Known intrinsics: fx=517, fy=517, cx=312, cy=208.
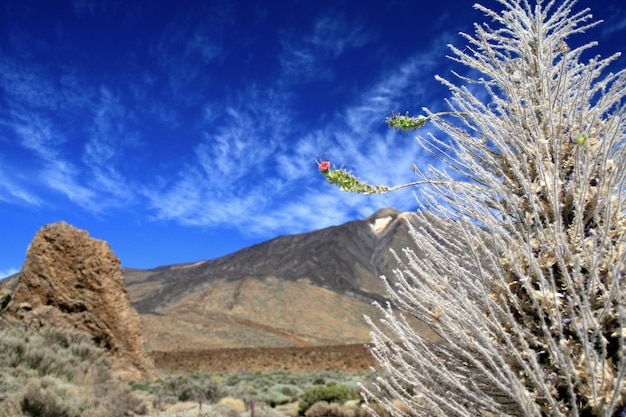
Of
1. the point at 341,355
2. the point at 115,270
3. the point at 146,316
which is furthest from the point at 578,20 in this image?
the point at 146,316

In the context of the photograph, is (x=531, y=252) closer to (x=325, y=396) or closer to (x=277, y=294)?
(x=325, y=396)

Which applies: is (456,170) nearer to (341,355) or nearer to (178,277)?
(341,355)

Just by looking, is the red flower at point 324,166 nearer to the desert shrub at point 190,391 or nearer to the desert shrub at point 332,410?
the desert shrub at point 332,410

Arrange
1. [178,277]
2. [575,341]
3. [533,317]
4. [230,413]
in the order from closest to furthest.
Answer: [575,341], [533,317], [230,413], [178,277]

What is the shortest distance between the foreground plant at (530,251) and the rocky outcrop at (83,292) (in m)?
10.0

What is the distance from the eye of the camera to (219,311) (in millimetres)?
49094

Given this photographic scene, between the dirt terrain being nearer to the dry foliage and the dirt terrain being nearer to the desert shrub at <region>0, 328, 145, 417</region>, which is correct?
the desert shrub at <region>0, 328, 145, 417</region>

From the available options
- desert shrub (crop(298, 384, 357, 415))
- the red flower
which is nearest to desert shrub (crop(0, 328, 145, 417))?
desert shrub (crop(298, 384, 357, 415))

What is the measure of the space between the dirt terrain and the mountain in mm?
6870

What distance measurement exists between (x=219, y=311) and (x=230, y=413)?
1676 inches

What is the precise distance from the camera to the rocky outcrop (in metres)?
10.9

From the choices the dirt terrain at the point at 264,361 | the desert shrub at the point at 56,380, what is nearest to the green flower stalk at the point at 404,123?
the desert shrub at the point at 56,380

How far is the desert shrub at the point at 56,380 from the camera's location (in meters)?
5.58

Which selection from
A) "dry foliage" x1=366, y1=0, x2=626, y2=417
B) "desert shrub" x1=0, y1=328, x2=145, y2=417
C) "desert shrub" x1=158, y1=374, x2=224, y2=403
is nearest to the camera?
"dry foliage" x1=366, y1=0, x2=626, y2=417
